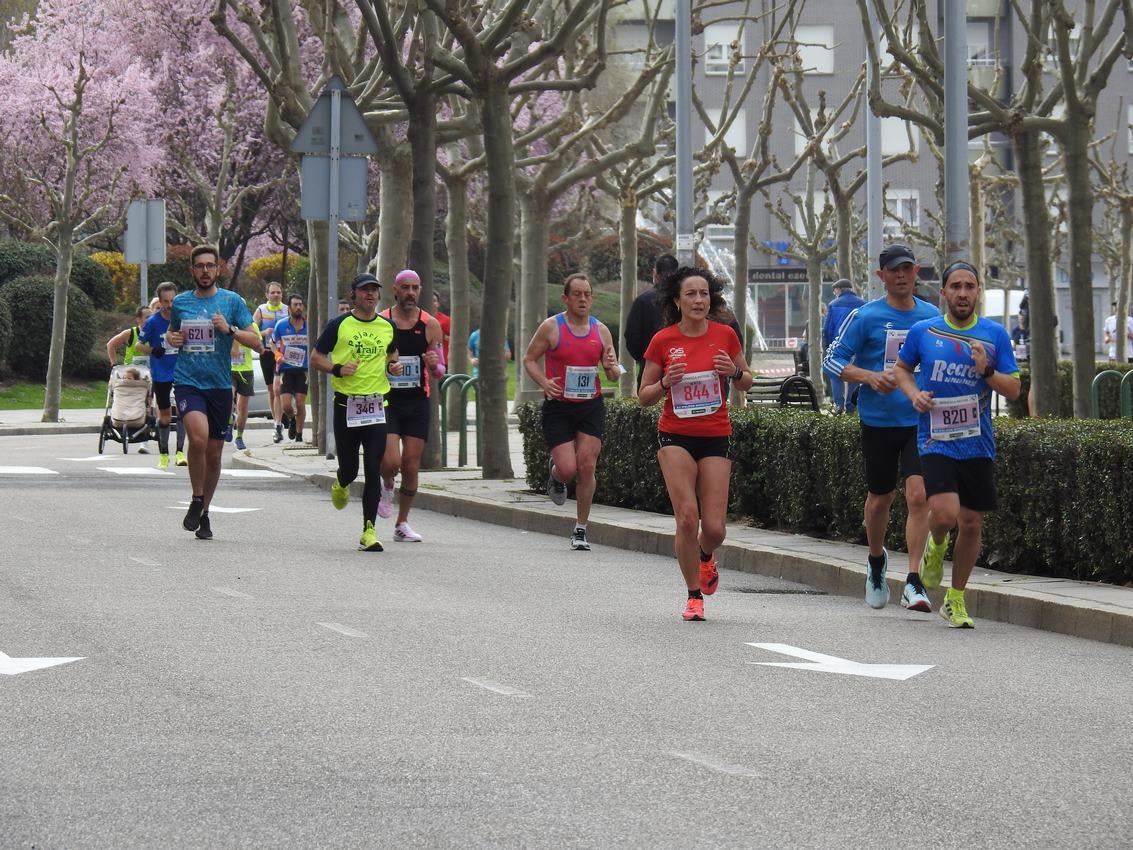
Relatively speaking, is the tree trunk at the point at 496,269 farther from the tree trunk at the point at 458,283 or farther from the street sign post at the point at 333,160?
the tree trunk at the point at 458,283

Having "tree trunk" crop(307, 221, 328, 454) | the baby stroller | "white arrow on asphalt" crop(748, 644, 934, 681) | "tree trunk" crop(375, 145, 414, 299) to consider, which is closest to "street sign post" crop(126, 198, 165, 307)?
the baby stroller

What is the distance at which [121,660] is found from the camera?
8578 millimetres

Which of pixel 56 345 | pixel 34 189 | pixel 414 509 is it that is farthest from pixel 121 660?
pixel 34 189

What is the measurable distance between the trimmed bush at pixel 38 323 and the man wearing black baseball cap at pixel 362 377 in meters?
28.3

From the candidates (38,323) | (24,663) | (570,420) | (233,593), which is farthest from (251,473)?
(38,323)

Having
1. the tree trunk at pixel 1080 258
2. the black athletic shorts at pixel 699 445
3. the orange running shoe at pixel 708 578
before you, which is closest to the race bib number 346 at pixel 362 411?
the black athletic shorts at pixel 699 445

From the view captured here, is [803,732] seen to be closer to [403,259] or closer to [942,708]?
[942,708]

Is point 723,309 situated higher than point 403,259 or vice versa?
point 403,259

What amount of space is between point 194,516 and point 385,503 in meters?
1.32

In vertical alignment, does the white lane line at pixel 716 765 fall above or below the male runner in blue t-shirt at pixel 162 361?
below

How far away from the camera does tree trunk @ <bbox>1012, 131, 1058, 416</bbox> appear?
1753cm

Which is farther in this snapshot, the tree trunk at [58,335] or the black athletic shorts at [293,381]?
the tree trunk at [58,335]

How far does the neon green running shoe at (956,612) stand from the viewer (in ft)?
33.7

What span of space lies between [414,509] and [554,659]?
942 centimetres
